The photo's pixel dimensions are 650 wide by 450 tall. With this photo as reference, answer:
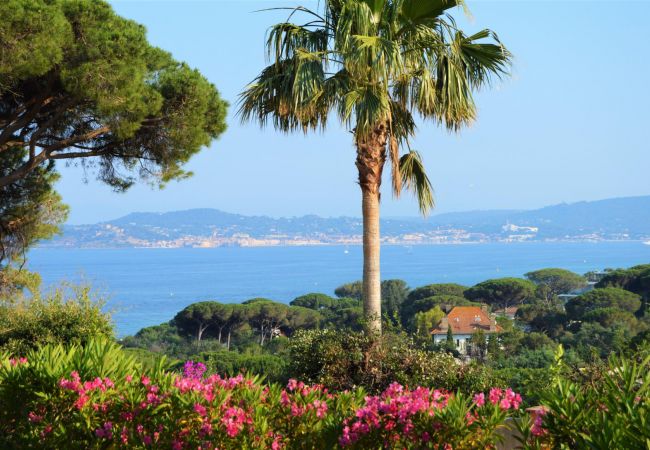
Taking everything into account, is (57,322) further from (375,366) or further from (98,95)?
(375,366)

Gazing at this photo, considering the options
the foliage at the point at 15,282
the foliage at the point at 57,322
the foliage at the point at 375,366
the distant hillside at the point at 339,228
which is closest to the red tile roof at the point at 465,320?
the foliage at the point at 15,282

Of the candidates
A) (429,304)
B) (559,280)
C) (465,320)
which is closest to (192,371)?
(465,320)

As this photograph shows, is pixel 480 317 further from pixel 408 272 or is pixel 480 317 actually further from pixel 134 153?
pixel 408 272

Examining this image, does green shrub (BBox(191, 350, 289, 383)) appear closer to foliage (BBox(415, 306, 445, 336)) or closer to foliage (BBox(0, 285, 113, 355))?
foliage (BBox(415, 306, 445, 336))

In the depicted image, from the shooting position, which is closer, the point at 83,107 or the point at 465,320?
the point at 83,107

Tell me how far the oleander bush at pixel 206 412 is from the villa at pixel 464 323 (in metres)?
33.5

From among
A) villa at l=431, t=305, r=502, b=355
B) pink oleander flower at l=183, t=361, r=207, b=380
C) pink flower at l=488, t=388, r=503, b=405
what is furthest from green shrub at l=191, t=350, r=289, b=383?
pink flower at l=488, t=388, r=503, b=405

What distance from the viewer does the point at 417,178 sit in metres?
8.17

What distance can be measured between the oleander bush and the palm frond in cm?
453

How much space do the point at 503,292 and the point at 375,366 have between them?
134 ft

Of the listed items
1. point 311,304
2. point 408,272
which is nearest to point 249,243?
point 408,272

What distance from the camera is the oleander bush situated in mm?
3160

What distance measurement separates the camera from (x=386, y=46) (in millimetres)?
7293

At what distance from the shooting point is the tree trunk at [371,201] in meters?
7.48
